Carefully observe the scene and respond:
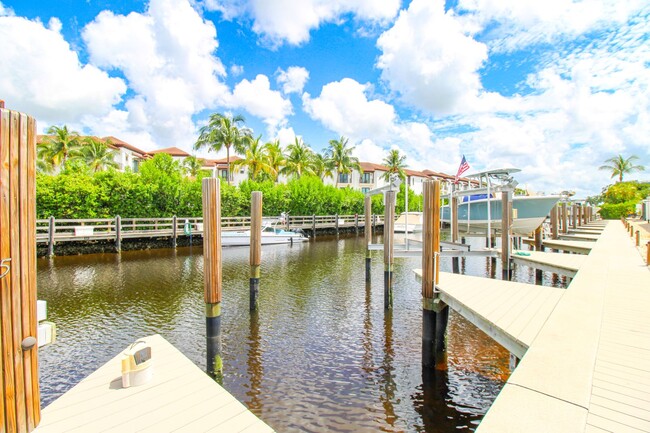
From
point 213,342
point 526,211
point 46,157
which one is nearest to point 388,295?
point 213,342

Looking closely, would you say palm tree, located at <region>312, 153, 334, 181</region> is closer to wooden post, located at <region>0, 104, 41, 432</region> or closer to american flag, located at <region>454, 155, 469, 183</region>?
american flag, located at <region>454, 155, 469, 183</region>

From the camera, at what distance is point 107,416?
3400 mm

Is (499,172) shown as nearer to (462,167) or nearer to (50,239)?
(462,167)

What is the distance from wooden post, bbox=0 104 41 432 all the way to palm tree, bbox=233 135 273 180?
42.5 meters

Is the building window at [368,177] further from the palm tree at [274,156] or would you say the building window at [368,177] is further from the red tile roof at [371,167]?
the palm tree at [274,156]

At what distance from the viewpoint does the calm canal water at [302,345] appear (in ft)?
18.6

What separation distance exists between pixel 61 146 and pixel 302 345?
50816 millimetres

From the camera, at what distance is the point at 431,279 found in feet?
22.9

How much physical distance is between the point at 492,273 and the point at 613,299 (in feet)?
35.6

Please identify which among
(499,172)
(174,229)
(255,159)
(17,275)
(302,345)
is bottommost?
(302,345)

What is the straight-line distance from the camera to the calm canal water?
566cm

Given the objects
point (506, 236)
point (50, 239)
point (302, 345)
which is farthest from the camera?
point (50, 239)

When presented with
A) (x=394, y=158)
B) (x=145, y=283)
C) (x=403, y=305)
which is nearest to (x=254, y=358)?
(x=403, y=305)

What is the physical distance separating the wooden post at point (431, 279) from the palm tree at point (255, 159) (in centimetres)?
3926
